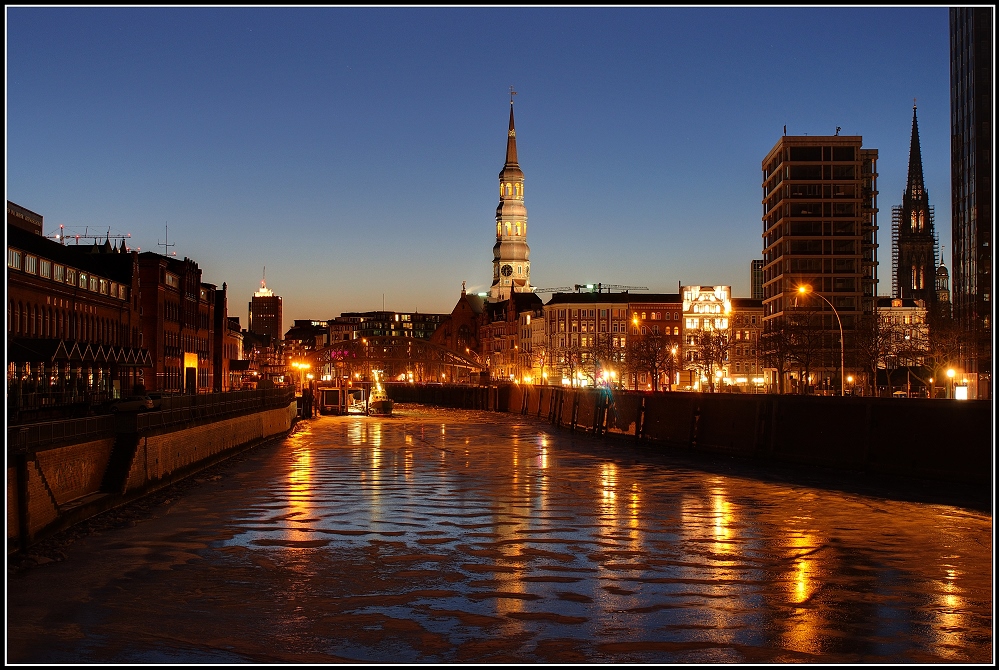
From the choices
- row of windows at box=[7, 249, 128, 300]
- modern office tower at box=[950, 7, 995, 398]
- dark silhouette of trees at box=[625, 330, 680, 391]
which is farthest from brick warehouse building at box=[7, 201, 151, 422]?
modern office tower at box=[950, 7, 995, 398]

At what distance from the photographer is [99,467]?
3328 centimetres

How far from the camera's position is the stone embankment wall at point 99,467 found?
24.8 m

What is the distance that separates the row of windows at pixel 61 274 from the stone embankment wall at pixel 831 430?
40.9m

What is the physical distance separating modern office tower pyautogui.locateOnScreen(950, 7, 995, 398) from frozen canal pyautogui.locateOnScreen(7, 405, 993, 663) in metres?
86.9

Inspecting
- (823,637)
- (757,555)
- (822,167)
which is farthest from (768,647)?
(822,167)

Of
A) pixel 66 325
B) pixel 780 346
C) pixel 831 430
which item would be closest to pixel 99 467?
pixel 831 430

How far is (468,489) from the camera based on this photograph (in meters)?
40.8

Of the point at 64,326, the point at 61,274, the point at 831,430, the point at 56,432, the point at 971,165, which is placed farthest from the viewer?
the point at 971,165

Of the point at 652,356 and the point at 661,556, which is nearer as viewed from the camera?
the point at 661,556

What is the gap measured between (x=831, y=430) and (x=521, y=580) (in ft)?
80.2

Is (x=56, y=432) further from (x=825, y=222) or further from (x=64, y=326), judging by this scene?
(x=825, y=222)

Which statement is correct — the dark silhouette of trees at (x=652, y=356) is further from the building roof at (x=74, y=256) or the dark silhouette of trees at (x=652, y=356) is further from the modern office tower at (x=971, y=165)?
Result: the building roof at (x=74, y=256)

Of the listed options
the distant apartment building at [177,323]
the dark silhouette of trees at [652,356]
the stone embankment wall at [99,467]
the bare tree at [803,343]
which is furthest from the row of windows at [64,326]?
the dark silhouette of trees at [652,356]

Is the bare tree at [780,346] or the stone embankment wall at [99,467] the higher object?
the bare tree at [780,346]
